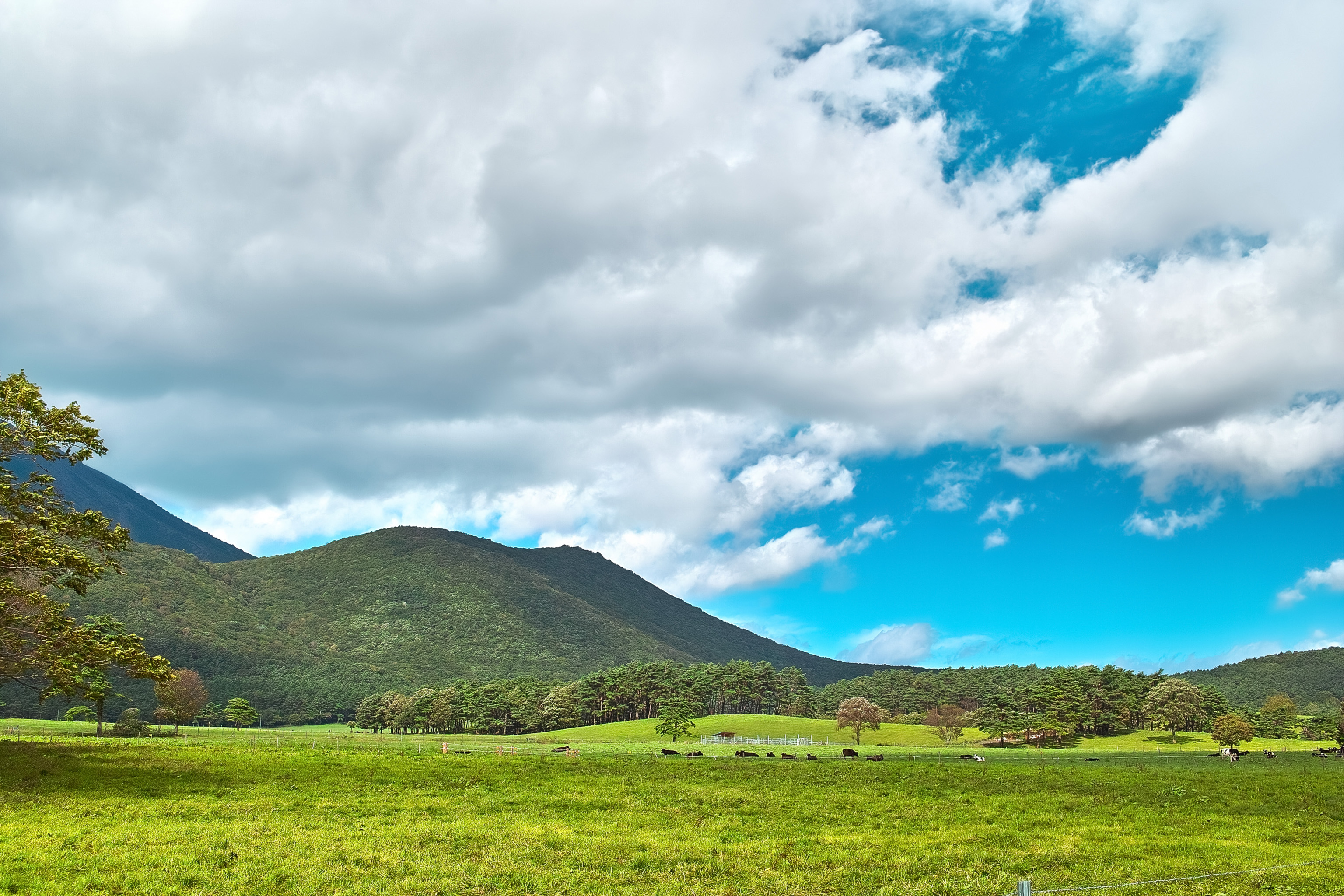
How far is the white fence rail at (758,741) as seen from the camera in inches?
4434

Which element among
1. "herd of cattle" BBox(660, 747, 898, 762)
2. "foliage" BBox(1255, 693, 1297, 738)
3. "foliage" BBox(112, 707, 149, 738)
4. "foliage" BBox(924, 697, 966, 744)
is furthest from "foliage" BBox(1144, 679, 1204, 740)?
"foliage" BBox(112, 707, 149, 738)

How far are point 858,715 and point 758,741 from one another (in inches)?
811

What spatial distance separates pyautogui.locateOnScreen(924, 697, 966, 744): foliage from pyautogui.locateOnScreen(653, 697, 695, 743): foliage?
2999 cm

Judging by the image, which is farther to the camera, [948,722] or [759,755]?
[948,722]

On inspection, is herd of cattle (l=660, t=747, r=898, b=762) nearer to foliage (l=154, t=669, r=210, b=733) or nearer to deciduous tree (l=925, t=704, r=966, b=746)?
deciduous tree (l=925, t=704, r=966, b=746)

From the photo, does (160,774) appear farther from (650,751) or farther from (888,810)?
(650,751)

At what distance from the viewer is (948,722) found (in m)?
147

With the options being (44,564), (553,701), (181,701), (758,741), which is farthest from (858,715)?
(44,564)

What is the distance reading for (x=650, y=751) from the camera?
86.9m

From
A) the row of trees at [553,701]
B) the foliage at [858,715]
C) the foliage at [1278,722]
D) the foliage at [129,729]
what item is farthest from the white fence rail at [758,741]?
the foliage at [1278,722]

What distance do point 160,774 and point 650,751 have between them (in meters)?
58.1

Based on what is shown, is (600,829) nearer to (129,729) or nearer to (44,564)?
(44,564)

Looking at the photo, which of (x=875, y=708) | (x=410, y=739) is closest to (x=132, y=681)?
(x=410, y=739)

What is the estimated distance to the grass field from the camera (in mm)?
19562
